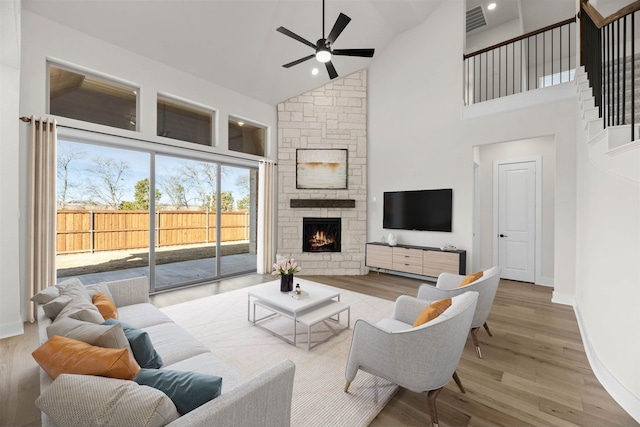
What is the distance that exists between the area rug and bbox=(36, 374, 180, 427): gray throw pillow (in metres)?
1.16

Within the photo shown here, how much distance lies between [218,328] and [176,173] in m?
2.87

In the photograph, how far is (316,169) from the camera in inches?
237

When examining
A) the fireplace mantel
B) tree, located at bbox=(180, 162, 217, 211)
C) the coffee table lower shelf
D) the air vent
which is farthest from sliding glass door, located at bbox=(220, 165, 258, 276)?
the air vent

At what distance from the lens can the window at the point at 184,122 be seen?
4.54 meters

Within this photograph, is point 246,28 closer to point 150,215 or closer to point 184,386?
point 150,215

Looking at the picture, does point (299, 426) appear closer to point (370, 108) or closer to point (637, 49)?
point (370, 108)

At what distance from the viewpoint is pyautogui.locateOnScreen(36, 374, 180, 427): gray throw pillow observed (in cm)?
90

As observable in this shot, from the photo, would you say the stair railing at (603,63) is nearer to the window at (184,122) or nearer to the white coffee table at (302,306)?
the white coffee table at (302,306)

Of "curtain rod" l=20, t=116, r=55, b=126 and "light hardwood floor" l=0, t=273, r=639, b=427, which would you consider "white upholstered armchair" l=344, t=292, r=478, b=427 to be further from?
"curtain rod" l=20, t=116, r=55, b=126

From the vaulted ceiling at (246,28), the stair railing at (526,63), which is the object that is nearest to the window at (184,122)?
the vaulted ceiling at (246,28)

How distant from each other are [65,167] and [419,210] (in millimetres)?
5718

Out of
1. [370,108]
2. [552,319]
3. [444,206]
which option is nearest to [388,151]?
[370,108]

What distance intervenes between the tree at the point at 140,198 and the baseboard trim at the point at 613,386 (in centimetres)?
563

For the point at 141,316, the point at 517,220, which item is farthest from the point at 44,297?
the point at 517,220
